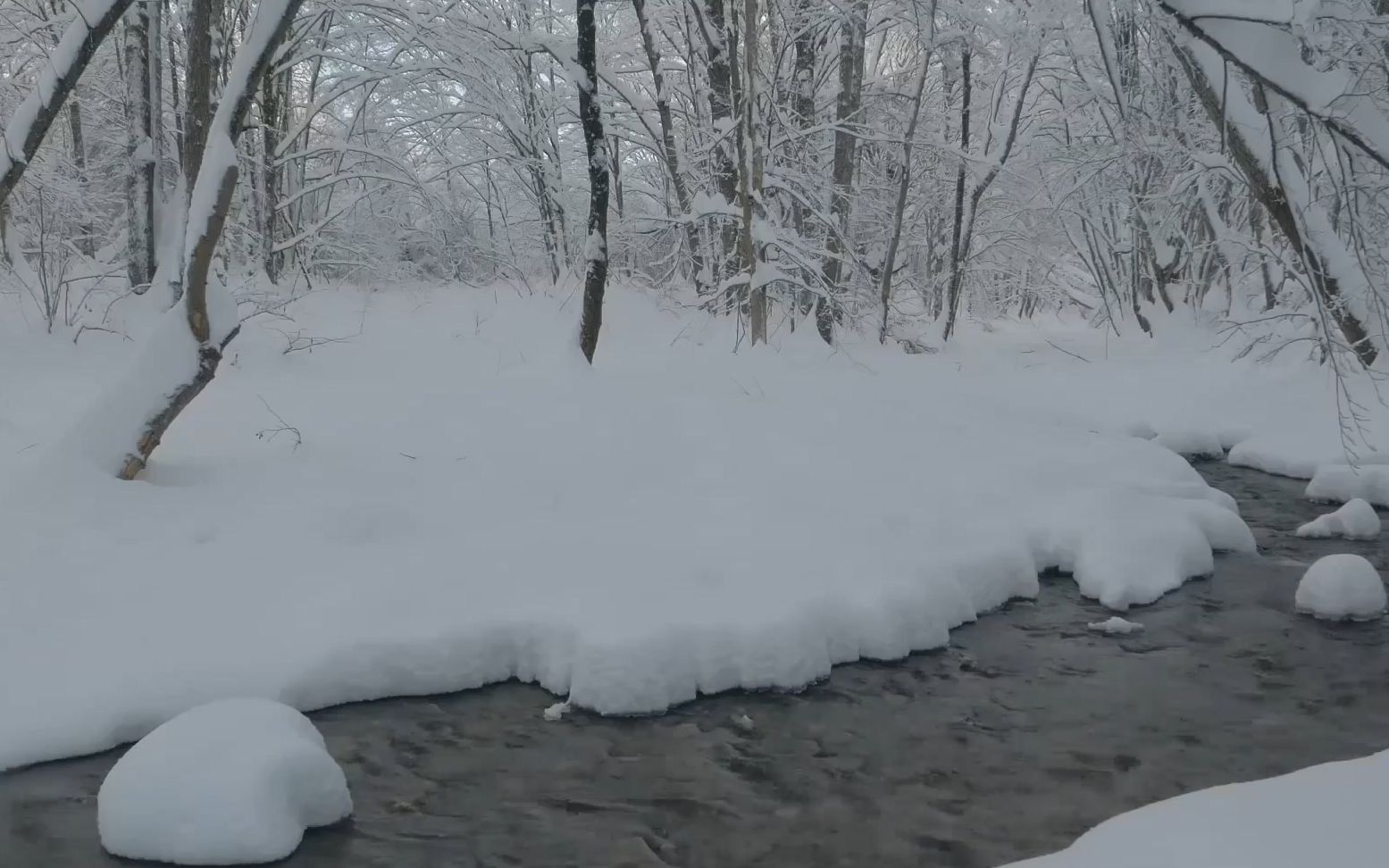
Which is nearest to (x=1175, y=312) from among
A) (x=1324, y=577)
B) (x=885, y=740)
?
(x=1324, y=577)

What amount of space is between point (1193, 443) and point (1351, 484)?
2.15m

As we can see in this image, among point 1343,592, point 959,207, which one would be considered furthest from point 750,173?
point 1343,592

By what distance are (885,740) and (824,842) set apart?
0.85m

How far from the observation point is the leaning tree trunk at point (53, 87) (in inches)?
238

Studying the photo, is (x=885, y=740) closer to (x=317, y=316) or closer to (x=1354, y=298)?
(x=1354, y=298)

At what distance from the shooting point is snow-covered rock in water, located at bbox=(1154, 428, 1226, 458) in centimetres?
1006

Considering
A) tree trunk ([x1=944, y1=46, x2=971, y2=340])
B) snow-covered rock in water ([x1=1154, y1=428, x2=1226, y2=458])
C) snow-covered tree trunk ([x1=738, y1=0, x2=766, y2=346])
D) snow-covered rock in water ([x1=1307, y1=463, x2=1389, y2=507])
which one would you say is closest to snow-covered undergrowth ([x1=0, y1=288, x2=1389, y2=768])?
snow-covered rock in water ([x1=1154, y1=428, x2=1226, y2=458])

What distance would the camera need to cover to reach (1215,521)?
22.5 ft

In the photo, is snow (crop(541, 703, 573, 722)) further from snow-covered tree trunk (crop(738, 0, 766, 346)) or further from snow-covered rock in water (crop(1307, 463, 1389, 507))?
snow-covered tree trunk (crop(738, 0, 766, 346))

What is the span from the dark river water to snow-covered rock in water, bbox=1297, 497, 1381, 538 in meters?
Answer: 1.81

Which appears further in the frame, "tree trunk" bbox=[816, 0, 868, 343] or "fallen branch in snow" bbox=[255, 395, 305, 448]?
"tree trunk" bbox=[816, 0, 868, 343]

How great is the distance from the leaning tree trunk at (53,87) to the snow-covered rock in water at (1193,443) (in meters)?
9.28

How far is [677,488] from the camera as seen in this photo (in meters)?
6.84

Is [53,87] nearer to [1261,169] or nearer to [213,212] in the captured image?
[213,212]
